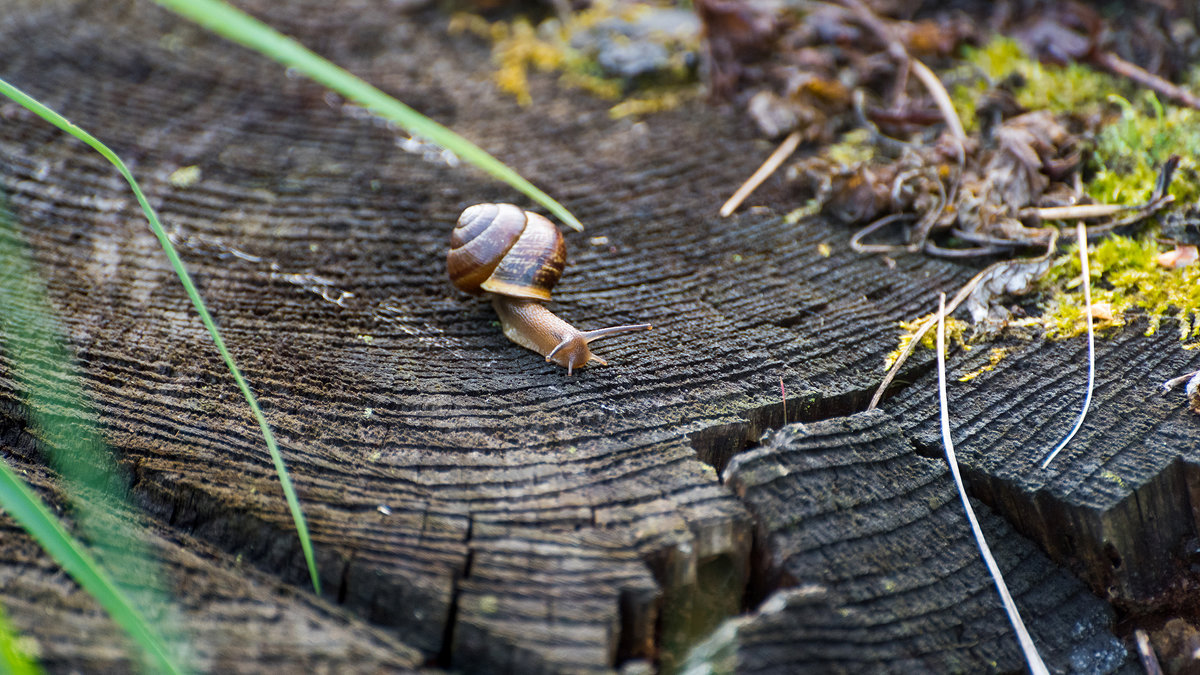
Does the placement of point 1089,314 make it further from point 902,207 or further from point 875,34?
point 875,34

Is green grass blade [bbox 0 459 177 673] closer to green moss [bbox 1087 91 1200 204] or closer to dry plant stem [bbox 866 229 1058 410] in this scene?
dry plant stem [bbox 866 229 1058 410]

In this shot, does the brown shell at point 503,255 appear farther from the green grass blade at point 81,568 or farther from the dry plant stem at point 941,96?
the dry plant stem at point 941,96

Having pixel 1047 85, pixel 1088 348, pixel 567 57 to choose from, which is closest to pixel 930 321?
pixel 1088 348

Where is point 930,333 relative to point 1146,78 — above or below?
below

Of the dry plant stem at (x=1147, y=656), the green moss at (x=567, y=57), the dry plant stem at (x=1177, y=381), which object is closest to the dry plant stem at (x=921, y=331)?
the dry plant stem at (x=1177, y=381)

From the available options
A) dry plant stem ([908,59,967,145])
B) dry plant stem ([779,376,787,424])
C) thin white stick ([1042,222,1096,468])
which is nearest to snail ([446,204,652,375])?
dry plant stem ([779,376,787,424])

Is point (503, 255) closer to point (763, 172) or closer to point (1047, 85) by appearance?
point (763, 172)
